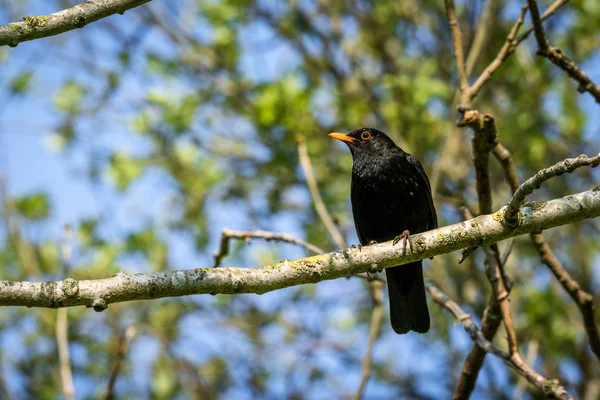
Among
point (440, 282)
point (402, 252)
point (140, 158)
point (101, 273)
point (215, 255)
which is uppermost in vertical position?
point (140, 158)

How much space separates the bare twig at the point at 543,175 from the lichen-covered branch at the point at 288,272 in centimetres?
11

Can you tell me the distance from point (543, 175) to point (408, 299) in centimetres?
237

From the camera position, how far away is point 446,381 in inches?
311

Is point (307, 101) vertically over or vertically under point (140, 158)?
under

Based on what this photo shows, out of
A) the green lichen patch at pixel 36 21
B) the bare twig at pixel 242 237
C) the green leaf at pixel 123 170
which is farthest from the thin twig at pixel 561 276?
the green leaf at pixel 123 170

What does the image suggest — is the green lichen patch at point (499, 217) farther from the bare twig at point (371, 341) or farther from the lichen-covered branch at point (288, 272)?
the bare twig at point (371, 341)

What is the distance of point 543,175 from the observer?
3068 millimetres

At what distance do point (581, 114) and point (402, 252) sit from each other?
562 centimetres

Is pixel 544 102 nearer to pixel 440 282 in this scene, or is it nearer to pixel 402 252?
pixel 440 282

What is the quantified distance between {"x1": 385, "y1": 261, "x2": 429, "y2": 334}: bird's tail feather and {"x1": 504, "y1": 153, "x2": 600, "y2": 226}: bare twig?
201 centimetres

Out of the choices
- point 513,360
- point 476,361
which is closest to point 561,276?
point 513,360

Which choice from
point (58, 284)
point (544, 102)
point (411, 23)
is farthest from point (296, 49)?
point (58, 284)

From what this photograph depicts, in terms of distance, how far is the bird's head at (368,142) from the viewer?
5878 mm

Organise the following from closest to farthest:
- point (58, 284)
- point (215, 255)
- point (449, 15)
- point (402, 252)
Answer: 1. point (58, 284)
2. point (402, 252)
3. point (215, 255)
4. point (449, 15)
